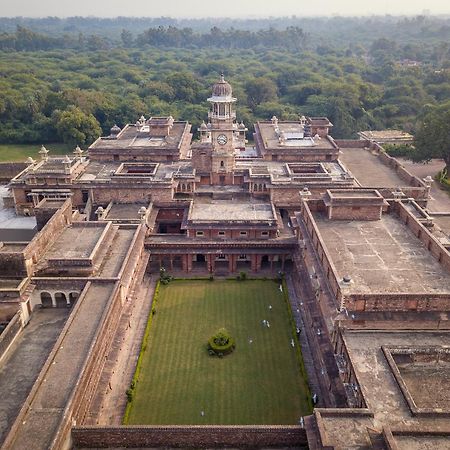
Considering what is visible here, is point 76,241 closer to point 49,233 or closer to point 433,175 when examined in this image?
point 49,233

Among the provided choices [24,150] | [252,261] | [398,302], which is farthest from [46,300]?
[24,150]

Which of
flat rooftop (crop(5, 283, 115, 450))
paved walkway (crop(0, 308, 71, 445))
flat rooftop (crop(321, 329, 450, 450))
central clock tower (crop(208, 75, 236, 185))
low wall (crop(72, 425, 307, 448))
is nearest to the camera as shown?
flat rooftop (crop(321, 329, 450, 450))

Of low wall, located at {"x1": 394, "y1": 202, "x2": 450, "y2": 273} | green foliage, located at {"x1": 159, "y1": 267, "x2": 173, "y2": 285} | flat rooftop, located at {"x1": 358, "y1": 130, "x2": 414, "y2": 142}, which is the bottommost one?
flat rooftop, located at {"x1": 358, "y1": 130, "x2": 414, "y2": 142}

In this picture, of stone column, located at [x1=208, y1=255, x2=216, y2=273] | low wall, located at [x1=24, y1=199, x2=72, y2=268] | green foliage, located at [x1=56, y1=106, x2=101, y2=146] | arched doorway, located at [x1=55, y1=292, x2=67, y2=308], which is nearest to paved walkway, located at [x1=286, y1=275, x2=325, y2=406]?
stone column, located at [x1=208, y1=255, x2=216, y2=273]

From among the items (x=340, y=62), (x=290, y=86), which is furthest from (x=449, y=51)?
(x=290, y=86)

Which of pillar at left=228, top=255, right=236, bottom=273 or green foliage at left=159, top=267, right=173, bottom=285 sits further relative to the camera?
pillar at left=228, top=255, right=236, bottom=273

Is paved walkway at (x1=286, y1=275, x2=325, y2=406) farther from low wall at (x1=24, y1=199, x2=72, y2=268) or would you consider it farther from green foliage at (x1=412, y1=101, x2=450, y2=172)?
green foliage at (x1=412, y1=101, x2=450, y2=172)

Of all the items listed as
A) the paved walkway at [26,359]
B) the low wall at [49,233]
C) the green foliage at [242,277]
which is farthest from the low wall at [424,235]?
the low wall at [49,233]
